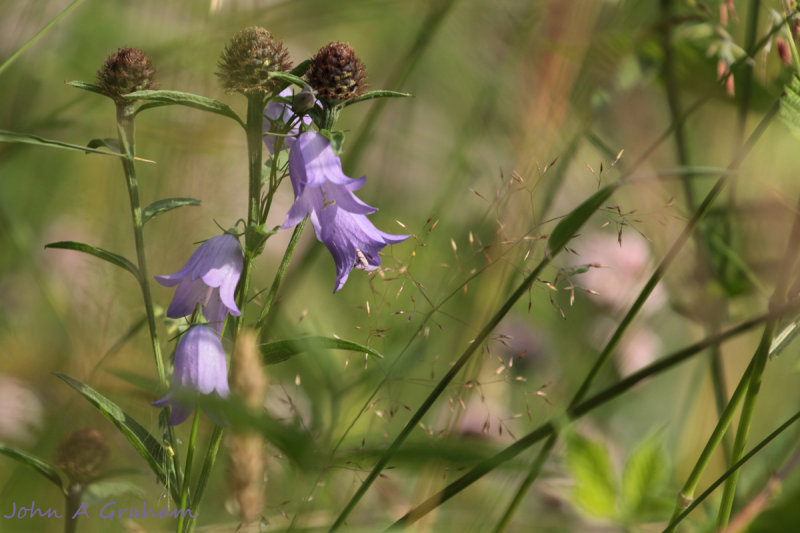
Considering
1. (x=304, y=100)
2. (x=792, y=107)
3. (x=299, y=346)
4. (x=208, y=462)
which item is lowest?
(x=208, y=462)

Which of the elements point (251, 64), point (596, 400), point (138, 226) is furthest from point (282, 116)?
point (596, 400)

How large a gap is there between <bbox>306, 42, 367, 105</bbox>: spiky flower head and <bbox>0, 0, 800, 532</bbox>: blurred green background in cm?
23

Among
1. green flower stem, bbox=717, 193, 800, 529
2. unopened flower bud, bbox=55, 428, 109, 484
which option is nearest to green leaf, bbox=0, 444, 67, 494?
unopened flower bud, bbox=55, 428, 109, 484

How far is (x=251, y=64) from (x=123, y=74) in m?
0.15

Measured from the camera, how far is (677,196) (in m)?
1.37

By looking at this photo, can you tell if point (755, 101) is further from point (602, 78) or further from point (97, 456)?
point (97, 456)

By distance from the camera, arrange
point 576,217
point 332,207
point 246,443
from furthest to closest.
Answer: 1. point 332,207
2. point 576,217
3. point 246,443

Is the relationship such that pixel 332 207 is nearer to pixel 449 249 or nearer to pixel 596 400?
pixel 596 400

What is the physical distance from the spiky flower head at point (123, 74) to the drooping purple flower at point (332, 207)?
0.18 m

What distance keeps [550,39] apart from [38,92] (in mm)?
1026

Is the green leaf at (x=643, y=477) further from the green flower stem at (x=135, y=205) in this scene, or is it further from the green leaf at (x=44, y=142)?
the green leaf at (x=44, y=142)

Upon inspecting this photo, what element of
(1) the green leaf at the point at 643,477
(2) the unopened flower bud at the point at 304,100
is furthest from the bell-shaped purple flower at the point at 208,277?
(1) the green leaf at the point at 643,477

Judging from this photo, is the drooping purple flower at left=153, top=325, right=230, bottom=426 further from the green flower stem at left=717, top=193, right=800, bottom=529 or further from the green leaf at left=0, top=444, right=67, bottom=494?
the green flower stem at left=717, top=193, right=800, bottom=529

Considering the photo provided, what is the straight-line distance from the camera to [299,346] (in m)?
0.69
